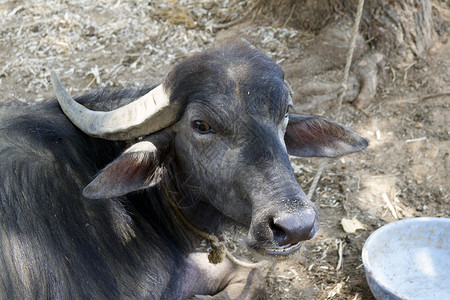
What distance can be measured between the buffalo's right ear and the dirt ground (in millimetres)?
1621

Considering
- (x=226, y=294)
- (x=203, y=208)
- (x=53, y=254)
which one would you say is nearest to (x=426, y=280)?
(x=226, y=294)

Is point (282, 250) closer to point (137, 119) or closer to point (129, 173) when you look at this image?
point (129, 173)

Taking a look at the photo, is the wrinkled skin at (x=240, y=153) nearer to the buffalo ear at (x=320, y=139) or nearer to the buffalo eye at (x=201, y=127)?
the buffalo eye at (x=201, y=127)

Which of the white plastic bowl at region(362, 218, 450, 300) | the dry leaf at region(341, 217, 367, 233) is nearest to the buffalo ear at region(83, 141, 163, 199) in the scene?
the white plastic bowl at region(362, 218, 450, 300)

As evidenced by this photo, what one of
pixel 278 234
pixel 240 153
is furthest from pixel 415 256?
pixel 240 153

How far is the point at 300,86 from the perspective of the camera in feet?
22.5

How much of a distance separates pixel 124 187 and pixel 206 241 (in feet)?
4.03

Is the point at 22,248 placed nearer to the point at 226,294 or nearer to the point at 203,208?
the point at 203,208

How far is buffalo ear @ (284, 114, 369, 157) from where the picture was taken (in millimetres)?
4219

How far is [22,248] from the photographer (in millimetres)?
3385

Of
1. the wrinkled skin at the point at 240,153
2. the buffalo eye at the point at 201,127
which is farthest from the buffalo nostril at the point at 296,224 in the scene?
the buffalo eye at the point at 201,127

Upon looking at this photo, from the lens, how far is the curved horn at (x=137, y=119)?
3.64 meters

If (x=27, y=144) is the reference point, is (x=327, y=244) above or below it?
below

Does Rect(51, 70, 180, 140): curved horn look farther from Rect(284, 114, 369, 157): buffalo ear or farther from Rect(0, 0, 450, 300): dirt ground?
Rect(0, 0, 450, 300): dirt ground
